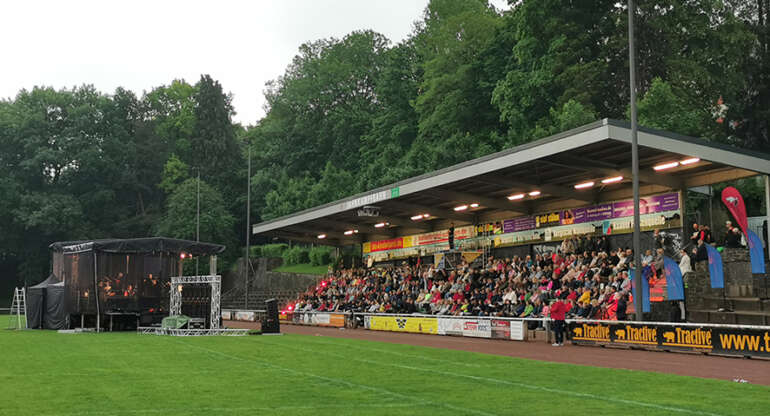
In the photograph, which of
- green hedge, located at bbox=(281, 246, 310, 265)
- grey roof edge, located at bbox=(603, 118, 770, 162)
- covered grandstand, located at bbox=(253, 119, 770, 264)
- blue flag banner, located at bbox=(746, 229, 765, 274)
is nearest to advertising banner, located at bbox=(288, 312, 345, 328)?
covered grandstand, located at bbox=(253, 119, 770, 264)

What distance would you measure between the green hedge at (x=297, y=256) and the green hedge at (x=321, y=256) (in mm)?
1968

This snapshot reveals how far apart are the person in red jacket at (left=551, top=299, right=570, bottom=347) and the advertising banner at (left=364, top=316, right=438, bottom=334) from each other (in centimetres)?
775

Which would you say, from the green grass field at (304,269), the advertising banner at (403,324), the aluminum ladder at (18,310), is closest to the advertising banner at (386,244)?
the advertising banner at (403,324)

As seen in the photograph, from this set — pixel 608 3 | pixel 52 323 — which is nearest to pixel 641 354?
pixel 52 323

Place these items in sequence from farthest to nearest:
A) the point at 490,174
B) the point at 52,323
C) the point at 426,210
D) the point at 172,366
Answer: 1. the point at 426,210
2. the point at 52,323
3. the point at 490,174
4. the point at 172,366

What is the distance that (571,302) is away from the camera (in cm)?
2491

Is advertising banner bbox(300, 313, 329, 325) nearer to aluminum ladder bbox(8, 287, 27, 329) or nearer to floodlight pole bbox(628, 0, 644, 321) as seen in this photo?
aluminum ladder bbox(8, 287, 27, 329)

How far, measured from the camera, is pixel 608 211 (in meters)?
29.1

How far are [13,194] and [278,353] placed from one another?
65074mm

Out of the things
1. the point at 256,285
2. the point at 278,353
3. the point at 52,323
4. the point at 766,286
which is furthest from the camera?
the point at 256,285

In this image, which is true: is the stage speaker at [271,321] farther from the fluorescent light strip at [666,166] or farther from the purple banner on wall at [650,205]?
the fluorescent light strip at [666,166]

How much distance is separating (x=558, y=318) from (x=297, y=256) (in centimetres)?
4408

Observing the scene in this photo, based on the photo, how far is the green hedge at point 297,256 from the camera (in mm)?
63781

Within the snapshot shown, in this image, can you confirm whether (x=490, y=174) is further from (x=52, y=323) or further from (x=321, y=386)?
(x=52, y=323)
